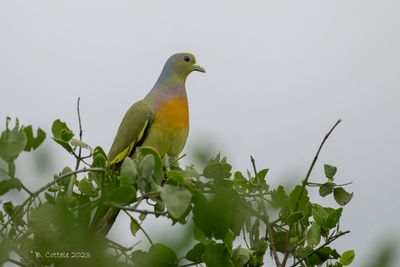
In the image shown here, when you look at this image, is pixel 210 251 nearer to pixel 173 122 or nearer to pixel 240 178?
pixel 240 178

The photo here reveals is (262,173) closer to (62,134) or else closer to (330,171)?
(330,171)

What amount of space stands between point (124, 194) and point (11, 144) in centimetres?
38

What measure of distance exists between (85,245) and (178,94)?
459 cm

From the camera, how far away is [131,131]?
546cm

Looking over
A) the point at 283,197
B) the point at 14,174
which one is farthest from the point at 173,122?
the point at 14,174

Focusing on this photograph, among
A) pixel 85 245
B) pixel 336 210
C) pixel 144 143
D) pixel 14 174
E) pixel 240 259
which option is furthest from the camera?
pixel 144 143

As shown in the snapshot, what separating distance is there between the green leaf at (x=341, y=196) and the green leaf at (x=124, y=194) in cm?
143

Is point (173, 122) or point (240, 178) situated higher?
point (240, 178)

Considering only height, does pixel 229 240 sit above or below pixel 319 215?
above

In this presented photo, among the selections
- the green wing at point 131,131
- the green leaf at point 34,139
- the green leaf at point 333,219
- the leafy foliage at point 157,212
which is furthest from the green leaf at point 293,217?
the green wing at point 131,131

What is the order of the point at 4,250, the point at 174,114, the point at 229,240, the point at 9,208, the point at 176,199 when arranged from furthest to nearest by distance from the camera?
the point at 174,114, the point at 9,208, the point at 229,240, the point at 176,199, the point at 4,250

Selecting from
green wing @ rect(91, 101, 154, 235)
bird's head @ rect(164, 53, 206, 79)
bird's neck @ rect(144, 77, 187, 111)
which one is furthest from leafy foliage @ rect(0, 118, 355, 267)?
bird's head @ rect(164, 53, 206, 79)

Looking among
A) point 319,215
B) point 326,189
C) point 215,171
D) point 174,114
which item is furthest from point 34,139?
point 174,114

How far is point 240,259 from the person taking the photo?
2.50 meters
